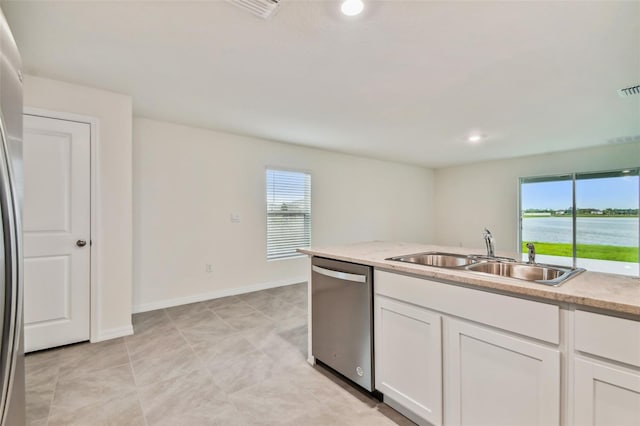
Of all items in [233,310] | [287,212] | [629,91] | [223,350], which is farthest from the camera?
[287,212]

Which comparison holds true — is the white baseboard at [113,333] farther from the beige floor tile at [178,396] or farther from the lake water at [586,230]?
the lake water at [586,230]

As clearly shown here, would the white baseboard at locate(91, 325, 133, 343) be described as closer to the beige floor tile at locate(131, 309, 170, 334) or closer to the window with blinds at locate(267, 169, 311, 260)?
the beige floor tile at locate(131, 309, 170, 334)

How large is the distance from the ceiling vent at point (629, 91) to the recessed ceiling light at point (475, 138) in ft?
5.38

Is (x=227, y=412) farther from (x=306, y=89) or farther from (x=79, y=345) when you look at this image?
(x=306, y=89)

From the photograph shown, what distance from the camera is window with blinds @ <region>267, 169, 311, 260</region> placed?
472 cm

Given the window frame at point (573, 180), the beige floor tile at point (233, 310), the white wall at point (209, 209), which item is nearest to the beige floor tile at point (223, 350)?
the beige floor tile at point (233, 310)

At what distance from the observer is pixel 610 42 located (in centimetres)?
203

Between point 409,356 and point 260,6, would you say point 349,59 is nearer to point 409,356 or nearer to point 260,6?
point 260,6

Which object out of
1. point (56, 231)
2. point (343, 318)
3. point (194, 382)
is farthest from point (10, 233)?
point (56, 231)

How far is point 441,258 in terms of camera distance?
215 centimetres

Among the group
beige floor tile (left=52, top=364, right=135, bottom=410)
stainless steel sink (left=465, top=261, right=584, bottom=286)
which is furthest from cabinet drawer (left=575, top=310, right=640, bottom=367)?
beige floor tile (left=52, top=364, right=135, bottom=410)

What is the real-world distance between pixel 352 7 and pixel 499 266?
1.81 m

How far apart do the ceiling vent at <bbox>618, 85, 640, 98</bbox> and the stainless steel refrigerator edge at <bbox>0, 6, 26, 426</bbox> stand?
446 cm

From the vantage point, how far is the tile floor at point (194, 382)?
5.70ft
